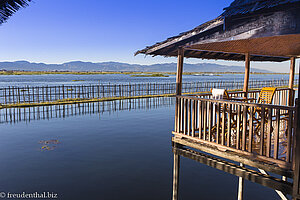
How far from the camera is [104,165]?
886cm

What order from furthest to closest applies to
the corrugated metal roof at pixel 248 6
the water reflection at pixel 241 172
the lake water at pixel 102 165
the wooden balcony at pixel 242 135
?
the lake water at pixel 102 165, the wooden balcony at pixel 242 135, the water reflection at pixel 241 172, the corrugated metal roof at pixel 248 6

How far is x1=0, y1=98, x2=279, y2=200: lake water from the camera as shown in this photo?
7379mm

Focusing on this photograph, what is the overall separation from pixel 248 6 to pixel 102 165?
6983 mm

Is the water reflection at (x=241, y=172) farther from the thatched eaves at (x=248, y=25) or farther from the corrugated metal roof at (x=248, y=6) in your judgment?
the corrugated metal roof at (x=248, y=6)

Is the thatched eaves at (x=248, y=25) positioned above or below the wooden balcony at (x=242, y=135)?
above

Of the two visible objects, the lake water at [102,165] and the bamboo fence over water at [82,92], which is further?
the bamboo fence over water at [82,92]

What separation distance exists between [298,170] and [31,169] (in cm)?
794

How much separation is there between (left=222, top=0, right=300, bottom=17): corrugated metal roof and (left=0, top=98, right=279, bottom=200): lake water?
5.25 metres

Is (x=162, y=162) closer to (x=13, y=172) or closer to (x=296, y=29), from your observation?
(x=13, y=172)

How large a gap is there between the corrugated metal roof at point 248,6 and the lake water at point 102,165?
17.2ft

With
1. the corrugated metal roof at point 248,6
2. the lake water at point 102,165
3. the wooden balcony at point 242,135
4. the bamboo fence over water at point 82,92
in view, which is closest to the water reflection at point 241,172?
the wooden balcony at point 242,135

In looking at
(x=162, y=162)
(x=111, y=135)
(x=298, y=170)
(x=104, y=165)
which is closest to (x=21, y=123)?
(x=111, y=135)

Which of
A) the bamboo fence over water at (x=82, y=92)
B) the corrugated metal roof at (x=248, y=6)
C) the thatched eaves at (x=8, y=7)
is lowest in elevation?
the bamboo fence over water at (x=82, y=92)

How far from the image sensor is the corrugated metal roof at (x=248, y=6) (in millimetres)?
3508
